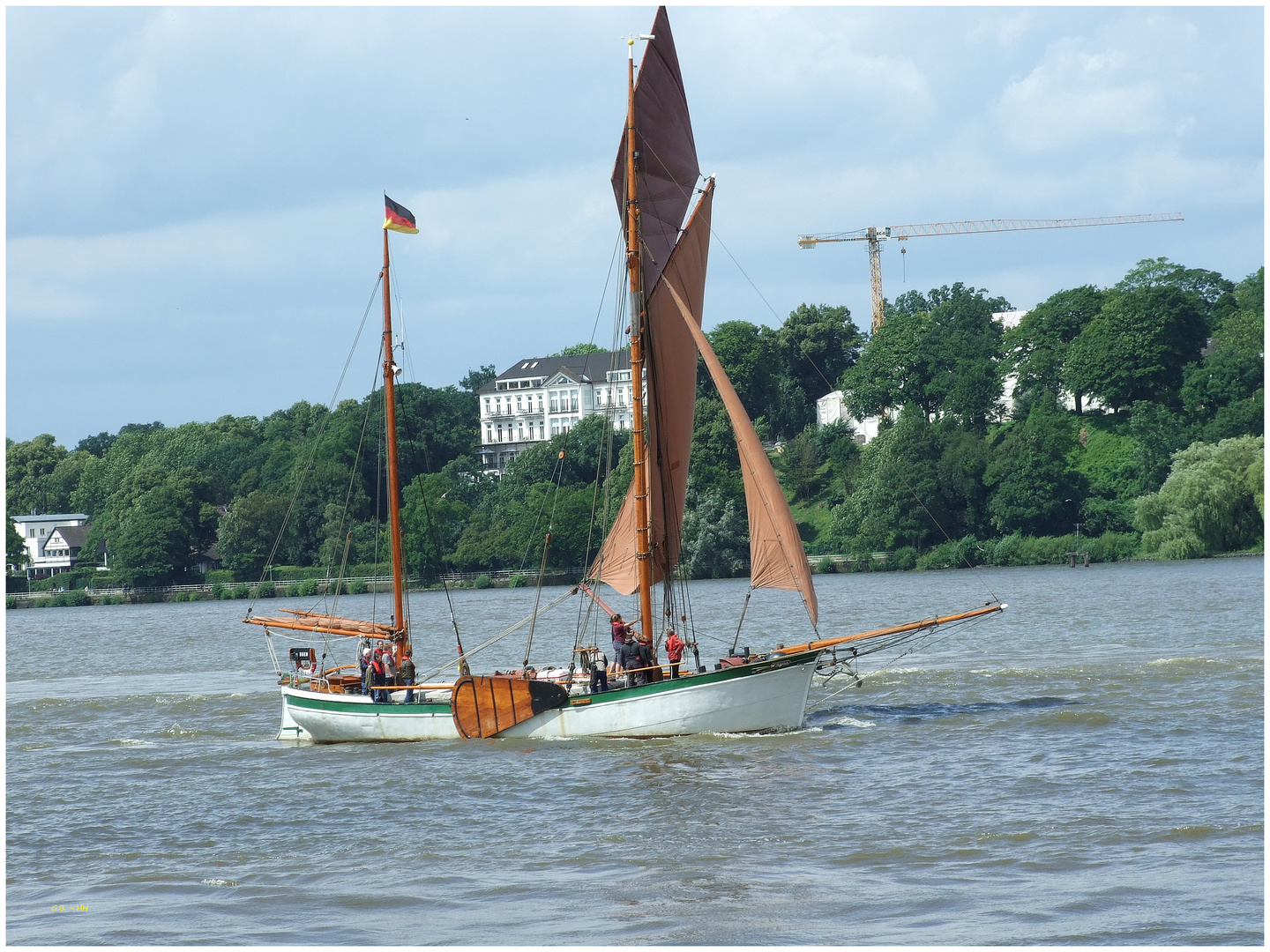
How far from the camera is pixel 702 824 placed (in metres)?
22.8

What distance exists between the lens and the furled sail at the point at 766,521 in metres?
30.3

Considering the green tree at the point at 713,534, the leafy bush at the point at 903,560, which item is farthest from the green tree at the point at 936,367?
the green tree at the point at 713,534

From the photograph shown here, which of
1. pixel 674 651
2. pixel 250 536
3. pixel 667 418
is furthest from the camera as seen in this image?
pixel 250 536

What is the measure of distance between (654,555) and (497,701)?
447 cm

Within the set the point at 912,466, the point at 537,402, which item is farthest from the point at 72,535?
the point at 912,466

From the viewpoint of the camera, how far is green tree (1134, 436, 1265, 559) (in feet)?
306

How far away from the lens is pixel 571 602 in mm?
104875

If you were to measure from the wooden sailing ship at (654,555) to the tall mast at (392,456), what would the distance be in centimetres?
5

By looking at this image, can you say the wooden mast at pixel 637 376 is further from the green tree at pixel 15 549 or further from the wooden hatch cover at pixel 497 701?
the green tree at pixel 15 549

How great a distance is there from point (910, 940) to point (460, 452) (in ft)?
523

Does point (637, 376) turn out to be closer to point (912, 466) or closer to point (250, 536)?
point (912, 466)

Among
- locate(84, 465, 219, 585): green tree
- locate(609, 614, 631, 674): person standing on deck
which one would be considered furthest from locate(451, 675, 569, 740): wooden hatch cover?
locate(84, 465, 219, 585): green tree

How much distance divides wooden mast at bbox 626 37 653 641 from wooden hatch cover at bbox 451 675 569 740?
8.76 ft

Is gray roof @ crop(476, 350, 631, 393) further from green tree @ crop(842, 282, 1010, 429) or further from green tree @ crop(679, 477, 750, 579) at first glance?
green tree @ crop(679, 477, 750, 579)
